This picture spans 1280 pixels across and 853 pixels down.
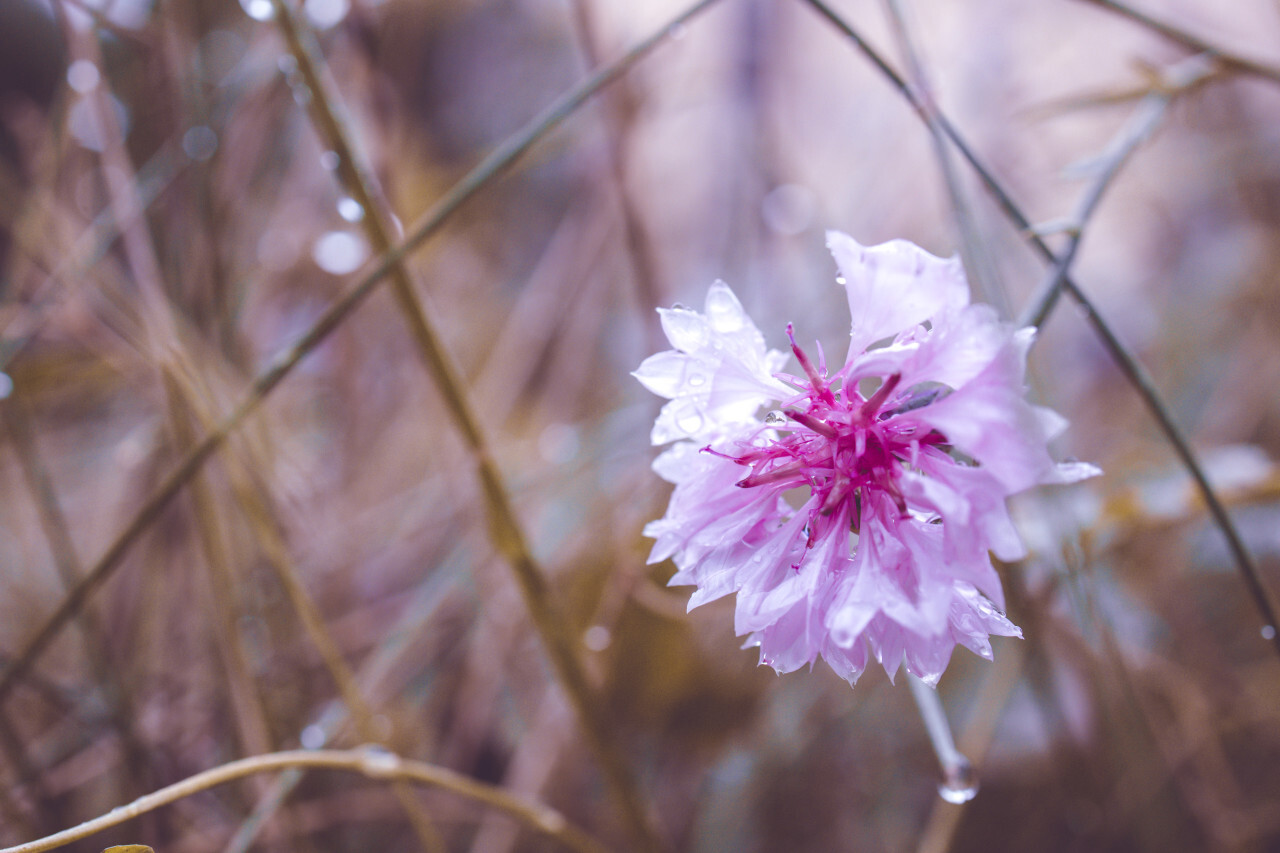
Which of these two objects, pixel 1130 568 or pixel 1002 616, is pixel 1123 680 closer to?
pixel 1002 616

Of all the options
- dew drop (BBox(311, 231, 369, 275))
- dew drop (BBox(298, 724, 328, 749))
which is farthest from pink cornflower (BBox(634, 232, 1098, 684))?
dew drop (BBox(311, 231, 369, 275))

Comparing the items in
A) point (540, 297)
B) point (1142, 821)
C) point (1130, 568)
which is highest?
point (540, 297)

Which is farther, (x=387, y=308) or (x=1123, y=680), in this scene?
(x=387, y=308)

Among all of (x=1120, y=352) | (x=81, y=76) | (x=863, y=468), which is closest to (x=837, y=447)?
(x=863, y=468)

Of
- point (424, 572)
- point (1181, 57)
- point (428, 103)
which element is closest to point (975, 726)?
point (424, 572)

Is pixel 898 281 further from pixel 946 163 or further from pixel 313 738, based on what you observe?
pixel 313 738

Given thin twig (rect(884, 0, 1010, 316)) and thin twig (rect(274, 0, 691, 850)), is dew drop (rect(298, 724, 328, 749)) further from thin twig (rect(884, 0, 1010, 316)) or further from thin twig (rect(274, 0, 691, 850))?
thin twig (rect(884, 0, 1010, 316))

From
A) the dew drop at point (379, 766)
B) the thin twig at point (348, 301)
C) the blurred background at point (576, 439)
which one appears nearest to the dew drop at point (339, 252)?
the blurred background at point (576, 439)
